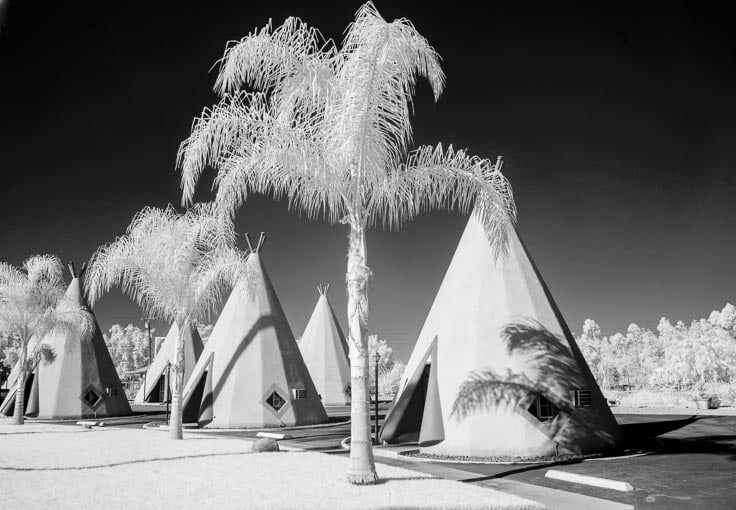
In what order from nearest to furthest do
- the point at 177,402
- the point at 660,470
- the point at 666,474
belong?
1. the point at 666,474
2. the point at 660,470
3. the point at 177,402

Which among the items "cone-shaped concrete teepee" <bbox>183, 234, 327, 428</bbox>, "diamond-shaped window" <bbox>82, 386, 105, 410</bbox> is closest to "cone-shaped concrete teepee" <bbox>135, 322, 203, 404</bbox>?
"diamond-shaped window" <bbox>82, 386, 105, 410</bbox>

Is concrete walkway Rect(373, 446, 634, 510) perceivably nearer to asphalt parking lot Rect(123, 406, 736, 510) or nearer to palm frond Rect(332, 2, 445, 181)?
asphalt parking lot Rect(123, 406, 736, 510)

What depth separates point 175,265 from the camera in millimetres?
15562

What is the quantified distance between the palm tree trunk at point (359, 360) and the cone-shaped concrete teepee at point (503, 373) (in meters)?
4.03

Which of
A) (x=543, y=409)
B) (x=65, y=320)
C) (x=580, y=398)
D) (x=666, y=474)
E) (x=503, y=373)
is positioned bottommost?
(x=666, y=474)

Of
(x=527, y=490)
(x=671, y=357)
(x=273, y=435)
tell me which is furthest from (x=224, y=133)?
(x=671, y=357)

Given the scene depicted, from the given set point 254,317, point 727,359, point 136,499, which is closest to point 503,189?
point 136,499

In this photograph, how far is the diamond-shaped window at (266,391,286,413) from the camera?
67.9 feet

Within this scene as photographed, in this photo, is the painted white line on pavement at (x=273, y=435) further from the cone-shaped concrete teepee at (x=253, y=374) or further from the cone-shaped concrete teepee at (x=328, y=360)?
the cone-shaped concrete teepee at (x=328, y=360)

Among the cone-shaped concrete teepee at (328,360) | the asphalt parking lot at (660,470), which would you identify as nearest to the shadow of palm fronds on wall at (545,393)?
the asphalt parking lot at (660,470)

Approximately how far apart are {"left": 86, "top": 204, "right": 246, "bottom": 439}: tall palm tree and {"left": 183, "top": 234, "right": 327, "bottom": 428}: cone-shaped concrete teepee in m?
2.85

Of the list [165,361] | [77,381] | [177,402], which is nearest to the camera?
[177,402]

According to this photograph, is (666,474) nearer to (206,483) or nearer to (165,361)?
(206,483)

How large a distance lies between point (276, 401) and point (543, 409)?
11401mm
